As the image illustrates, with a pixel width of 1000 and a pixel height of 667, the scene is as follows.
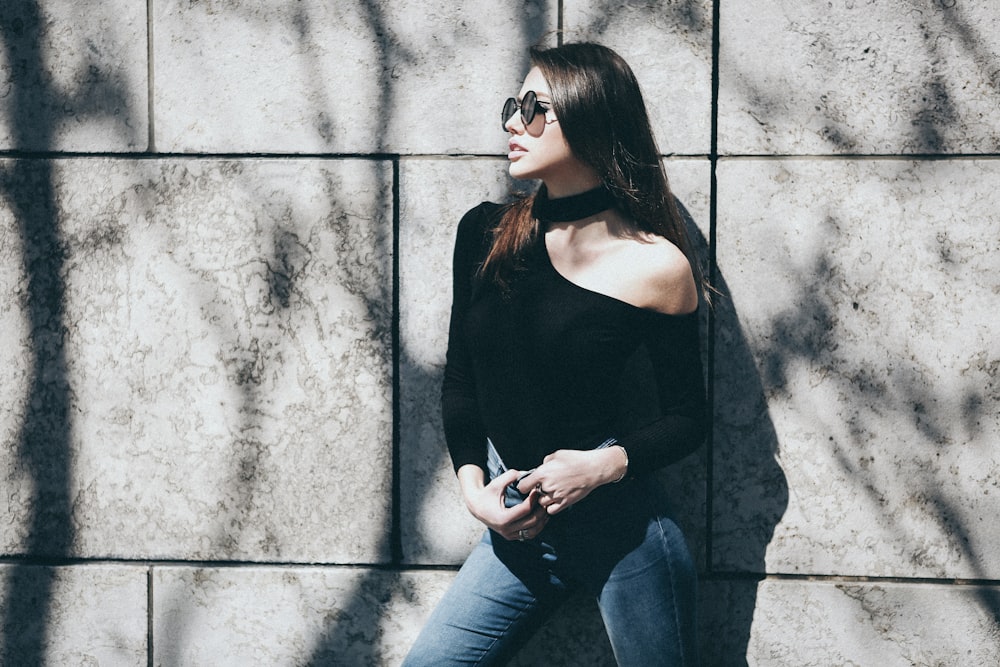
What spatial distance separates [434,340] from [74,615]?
5.55 ft

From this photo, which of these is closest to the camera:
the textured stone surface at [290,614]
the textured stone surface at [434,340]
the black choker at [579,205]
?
the black choker at [579,205]

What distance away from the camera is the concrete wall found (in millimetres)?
2848

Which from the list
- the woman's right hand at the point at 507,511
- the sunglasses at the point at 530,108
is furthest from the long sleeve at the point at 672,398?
the sunglasses at the point at 530,108

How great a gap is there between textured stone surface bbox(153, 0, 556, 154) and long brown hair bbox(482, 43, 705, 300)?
0.56 meters

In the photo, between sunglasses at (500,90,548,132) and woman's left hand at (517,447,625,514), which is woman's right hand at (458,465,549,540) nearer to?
woman's left hand at (517,447,625,514)

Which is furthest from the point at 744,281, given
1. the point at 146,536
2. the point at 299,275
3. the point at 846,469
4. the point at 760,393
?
the point at 146,536

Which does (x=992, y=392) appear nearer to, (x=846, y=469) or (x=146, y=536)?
(x=846, y=469)

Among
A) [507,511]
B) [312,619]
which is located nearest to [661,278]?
[507,511]

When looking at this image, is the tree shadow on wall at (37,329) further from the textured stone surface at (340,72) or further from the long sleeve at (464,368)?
the long sleeve at (464,368)

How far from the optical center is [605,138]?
2277mm

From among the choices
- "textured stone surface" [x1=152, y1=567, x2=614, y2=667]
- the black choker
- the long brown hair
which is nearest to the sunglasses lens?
the long brown hair

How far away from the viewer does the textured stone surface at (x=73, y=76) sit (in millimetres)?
2967

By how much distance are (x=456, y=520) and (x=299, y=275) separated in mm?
1034

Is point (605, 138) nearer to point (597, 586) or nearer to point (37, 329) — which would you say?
point (597, 586)
